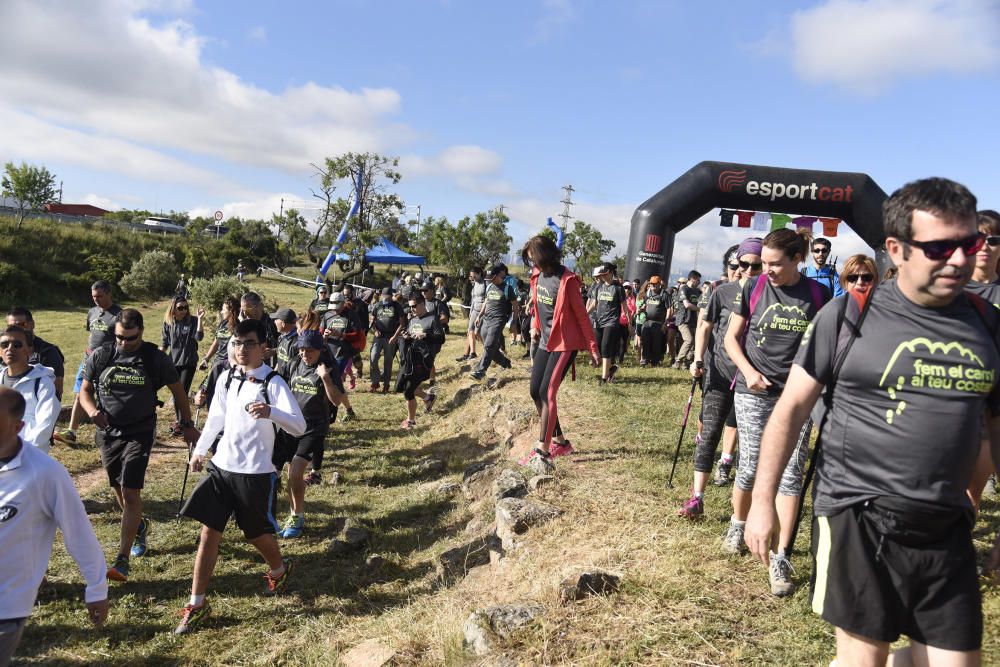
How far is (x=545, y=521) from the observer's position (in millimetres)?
4859

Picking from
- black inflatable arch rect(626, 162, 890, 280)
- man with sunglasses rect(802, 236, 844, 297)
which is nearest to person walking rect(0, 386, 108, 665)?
man with sunglasses rect(802, 236, 844, 297)

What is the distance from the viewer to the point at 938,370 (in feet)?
6.14

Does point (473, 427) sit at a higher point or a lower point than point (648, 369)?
lower

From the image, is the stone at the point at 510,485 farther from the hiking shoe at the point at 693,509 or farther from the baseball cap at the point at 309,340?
the baseball cap at the point at 309,340

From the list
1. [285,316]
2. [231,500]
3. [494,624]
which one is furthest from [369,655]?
[285,316]

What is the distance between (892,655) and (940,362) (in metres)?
1.01

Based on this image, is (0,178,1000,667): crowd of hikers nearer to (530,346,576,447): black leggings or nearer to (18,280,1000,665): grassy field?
(530,346,576,447): black leggings

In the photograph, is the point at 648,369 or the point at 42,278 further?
the point at 42,278

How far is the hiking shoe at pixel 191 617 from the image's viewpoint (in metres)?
4.19

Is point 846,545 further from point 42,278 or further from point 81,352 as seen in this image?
point 42,278

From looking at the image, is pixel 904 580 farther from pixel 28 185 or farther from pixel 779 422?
pixel 28 185

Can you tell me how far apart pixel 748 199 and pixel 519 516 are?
45.4ft

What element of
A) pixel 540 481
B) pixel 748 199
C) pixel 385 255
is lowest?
pixel 540 481

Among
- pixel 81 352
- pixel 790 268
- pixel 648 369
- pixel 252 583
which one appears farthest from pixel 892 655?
pixel 81 352
